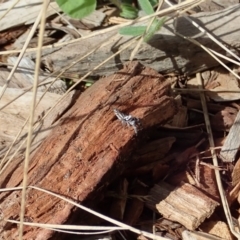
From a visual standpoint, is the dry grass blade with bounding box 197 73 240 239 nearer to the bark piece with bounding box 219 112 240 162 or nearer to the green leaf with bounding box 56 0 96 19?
the bark piece with bounding box 219 112 240 162

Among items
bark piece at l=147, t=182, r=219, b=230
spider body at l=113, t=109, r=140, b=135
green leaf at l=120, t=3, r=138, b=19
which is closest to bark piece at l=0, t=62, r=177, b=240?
spider body at l=113, t=109, r=140, b=135

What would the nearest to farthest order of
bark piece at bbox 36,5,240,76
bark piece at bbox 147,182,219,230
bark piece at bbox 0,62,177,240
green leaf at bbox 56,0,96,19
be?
1. bark piece at bbox 0,62,177,240
2. bark piece at bbox 147,182,219,230
3. green leaf at bbox 56,0,96,19
4. bark piece at bbox 36,5,240,76

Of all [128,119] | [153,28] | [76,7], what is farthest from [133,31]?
[128,119]

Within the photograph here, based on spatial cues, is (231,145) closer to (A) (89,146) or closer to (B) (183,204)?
(B) (183,204)

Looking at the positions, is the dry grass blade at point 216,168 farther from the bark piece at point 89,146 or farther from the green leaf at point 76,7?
the green leaf at point 76,7

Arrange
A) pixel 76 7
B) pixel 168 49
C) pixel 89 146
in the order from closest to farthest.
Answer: pixel 89 146
pixel 76 7
pixel 168 49

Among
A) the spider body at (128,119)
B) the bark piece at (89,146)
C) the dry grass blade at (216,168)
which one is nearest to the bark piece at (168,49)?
the dry grass blade at (216,168)

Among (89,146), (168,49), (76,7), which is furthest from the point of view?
(168,49)
